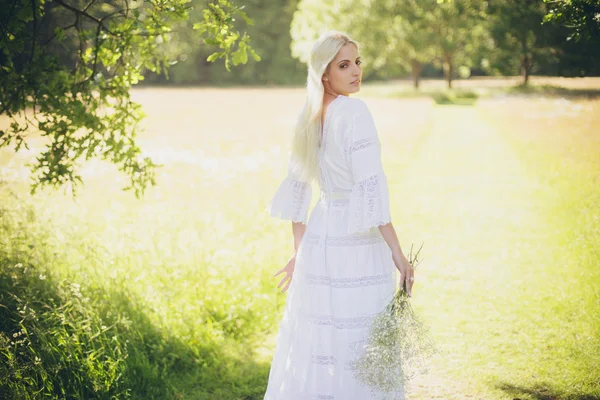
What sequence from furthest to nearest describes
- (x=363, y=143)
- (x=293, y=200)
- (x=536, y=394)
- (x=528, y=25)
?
(x=528, y=25), (x=536, y=394), (x=293, y=200), (x=363, y=143)

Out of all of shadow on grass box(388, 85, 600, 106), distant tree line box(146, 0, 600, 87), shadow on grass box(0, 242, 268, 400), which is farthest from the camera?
shadow on grass box(388, 85, 600, 106)

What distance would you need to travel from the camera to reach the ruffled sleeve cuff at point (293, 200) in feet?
12.2

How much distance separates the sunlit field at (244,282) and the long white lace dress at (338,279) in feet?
4.91

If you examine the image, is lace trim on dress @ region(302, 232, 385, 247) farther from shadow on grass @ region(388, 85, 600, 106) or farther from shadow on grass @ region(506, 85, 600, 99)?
shadow on grass @ region(388, 85, 600, 106)

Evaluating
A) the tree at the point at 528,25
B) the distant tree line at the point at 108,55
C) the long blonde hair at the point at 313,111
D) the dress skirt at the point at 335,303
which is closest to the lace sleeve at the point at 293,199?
the long blonde hair at the point at 313,111

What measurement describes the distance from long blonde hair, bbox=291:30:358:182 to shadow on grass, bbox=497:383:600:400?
8.02ft

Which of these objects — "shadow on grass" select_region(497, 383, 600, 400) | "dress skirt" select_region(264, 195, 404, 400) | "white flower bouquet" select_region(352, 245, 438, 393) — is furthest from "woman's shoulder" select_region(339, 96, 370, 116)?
"shadow on grass" select_region(497, 383, 600, 400)

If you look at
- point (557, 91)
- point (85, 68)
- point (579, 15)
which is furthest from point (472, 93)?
point (85, 68)

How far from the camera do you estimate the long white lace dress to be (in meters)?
3.23

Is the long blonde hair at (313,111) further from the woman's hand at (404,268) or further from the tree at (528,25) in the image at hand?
the tree at (528,25)

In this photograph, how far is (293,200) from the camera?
3721 mm

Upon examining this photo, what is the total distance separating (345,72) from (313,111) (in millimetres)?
289

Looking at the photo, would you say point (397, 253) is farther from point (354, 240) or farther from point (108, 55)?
point (108, 55)

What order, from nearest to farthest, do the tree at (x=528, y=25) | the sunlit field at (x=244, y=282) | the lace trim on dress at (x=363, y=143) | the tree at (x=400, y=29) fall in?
the lace trim on dress at (x=363, y=143) < the sunlit field at (x=244, y=282) < the tree at (x=528, y=25) < the tree at (x=400, y=29)
